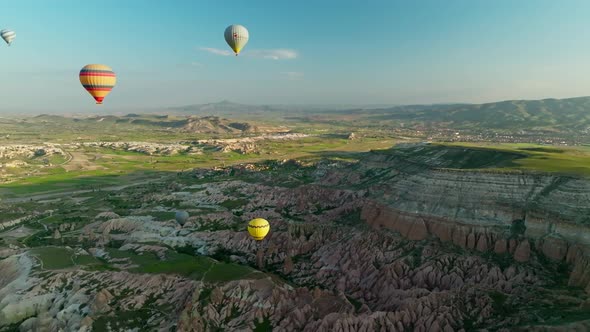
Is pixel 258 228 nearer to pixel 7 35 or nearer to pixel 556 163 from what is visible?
pixel 556 163

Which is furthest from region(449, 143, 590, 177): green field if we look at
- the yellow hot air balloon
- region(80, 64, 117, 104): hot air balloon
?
region(80, 64, 117, 104): hot air balloon

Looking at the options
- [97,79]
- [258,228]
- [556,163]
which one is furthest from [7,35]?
[556,163]

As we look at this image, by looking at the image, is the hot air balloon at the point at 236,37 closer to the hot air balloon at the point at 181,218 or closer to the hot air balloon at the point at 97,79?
the hot air balloon at the point at 97,79

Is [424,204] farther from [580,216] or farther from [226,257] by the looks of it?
[226,257]

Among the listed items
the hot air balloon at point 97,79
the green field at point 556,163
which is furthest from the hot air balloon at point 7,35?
the green field at point 556,163

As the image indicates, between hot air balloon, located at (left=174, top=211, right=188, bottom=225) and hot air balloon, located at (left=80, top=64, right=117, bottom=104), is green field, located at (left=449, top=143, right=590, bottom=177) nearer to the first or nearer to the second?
hot air balloon, located at (left=174, top=211, right=188, bottom=225)
